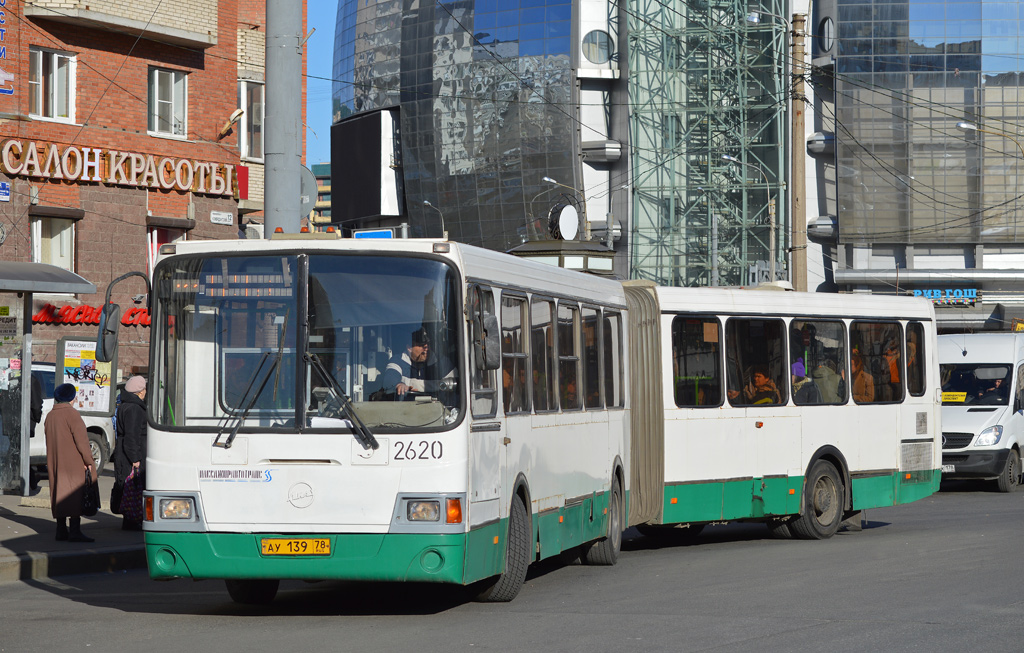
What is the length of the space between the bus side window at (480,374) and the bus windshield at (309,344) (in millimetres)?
214

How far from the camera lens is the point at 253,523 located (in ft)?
30.3

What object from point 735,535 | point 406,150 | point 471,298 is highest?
point 406,150

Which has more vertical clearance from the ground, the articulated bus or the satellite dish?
the satellite dish

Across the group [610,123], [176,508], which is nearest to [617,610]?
[176,508]

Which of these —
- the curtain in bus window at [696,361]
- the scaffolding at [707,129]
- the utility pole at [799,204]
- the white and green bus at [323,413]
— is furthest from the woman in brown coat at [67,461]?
the scaffolding at [707,129]

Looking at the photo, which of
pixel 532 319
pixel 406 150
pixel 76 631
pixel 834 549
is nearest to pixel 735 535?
pixel 834 549

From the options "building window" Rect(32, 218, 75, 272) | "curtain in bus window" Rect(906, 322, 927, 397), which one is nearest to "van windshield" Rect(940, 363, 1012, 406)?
"curtain in bus window" Rect(906, 322, 927, 397)

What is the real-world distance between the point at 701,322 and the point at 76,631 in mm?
7554

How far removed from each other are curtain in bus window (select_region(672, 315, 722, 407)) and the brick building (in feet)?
43.4

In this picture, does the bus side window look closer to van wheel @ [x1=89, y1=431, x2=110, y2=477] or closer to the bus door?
the bus door

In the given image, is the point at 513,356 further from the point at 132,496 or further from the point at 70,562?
the point at 132,496

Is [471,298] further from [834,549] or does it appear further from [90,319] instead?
[90,319]

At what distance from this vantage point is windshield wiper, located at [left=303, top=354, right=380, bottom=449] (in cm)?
913

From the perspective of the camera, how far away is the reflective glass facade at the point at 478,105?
66.4 m
